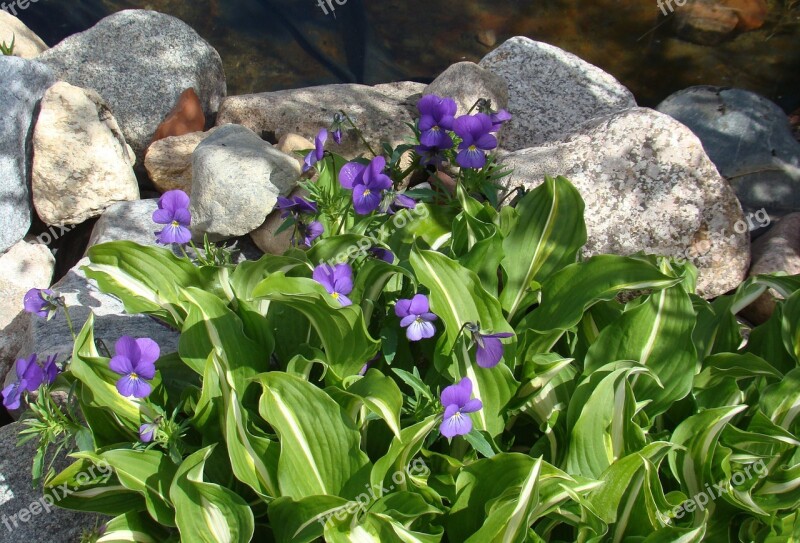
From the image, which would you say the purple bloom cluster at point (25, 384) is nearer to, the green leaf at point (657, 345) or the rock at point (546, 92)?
the green leaf at point (657, 345)

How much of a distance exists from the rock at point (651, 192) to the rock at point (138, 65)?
2.60m

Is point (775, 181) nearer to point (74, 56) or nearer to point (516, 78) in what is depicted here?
point (516, 78)

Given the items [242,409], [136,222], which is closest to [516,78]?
[136,222]

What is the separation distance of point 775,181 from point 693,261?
1.67 metres

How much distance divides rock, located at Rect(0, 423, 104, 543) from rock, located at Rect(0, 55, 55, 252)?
5.94 ft

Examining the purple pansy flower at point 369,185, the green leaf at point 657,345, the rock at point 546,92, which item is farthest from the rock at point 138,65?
the green leaf at point 657,345

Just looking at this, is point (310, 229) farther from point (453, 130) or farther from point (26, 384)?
point (26, 384)

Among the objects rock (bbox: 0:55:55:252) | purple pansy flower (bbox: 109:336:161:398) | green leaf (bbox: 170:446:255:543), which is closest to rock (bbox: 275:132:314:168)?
rock (bbox: 0:55:55:252)

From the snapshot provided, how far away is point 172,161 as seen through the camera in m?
4.76

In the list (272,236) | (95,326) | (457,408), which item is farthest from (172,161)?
(457,408)

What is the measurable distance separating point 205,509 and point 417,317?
2.78ft

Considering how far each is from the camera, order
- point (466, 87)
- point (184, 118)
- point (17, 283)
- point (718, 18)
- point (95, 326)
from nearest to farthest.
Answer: point (95, 326) → point (17, 283) → point (466, 87) → point (184, 118) → point (718, 18)

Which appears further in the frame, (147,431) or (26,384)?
(26,384)

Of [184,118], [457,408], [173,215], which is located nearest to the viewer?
[457,408]
